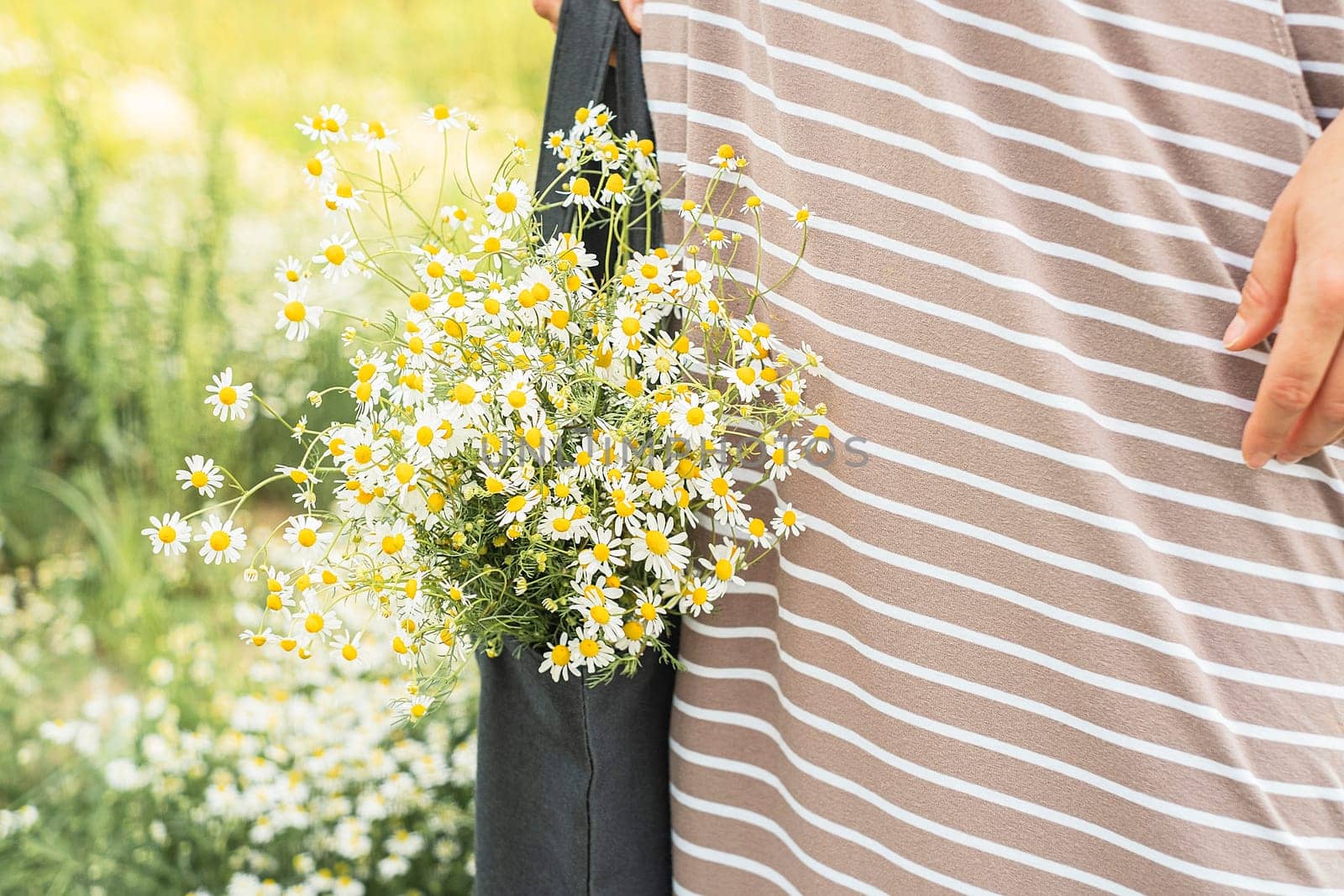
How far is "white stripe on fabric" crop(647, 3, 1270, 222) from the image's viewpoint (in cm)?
85

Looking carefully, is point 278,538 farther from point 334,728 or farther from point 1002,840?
point 1002,840

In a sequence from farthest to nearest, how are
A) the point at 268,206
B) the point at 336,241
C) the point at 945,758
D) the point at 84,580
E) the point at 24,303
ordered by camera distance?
the point at 268,206, the point at 24,303, the point at 84,580, the point at 945,758, the point at 336,241

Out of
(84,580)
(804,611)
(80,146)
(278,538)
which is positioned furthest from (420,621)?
(80,146)

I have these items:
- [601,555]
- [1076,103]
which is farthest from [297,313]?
[1076,103]

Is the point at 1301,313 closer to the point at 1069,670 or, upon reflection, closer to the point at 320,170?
the point at 1069,670

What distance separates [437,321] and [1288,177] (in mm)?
704

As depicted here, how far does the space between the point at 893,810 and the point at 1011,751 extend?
0.13 m

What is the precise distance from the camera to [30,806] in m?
1.59

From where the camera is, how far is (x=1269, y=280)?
81 cm

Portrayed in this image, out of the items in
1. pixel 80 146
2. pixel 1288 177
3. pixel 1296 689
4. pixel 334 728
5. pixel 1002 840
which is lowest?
pixel 334 728

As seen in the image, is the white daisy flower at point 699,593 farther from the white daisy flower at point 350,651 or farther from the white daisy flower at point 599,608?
the white daisy flower at point 350,651

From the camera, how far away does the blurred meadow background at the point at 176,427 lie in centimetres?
154

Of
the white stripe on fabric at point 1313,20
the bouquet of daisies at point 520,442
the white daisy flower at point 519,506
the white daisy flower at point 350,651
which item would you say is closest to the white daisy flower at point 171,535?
the bouquet of daisies at point 520,442

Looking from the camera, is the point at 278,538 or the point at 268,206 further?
the point at 268,206
